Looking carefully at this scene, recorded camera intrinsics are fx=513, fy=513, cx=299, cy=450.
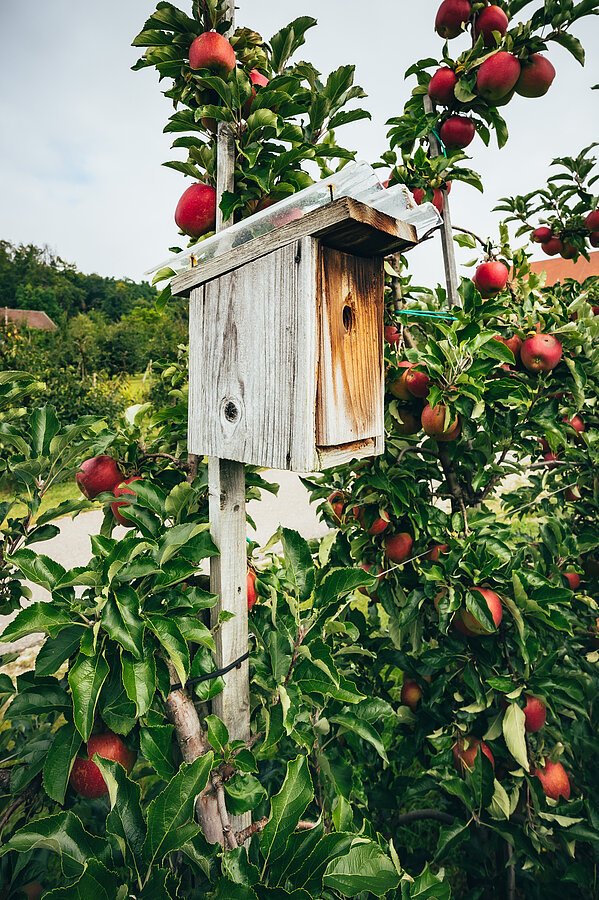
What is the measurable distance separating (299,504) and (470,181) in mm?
5507

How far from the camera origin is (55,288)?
179 feet

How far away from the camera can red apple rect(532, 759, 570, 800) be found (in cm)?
152

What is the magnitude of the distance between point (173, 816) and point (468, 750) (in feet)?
3.52

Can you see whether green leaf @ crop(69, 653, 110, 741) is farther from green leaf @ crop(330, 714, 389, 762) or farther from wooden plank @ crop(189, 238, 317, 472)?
green leaf @ crop(330, 714, 389, 762)

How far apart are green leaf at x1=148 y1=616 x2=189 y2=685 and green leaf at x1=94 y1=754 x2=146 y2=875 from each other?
0.53 ft

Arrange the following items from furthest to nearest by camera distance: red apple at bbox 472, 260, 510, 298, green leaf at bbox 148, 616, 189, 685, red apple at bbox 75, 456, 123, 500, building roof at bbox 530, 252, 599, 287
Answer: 1. building roof at bbox 530, 252, 599, 287
2. red apple at bbox 472, 260, 510, 298
3. red apple at bbox 75, 456, 123, 500
4. green leaf at bbox 148, 616, 189, 685

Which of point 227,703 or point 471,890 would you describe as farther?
point 471,890

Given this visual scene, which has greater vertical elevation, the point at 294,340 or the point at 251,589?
the point at 294,340

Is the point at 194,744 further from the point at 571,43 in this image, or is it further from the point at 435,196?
the point at 571,43

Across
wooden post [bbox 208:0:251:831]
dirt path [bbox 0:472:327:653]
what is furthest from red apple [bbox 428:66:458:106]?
dirt path [bbox 0:472:327:653]

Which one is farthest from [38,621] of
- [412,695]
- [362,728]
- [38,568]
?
[412,695]

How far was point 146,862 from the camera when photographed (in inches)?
29.1

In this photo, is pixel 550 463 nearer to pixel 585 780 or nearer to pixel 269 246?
pixel 585 780

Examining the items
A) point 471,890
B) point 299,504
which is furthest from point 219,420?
point 299,504
